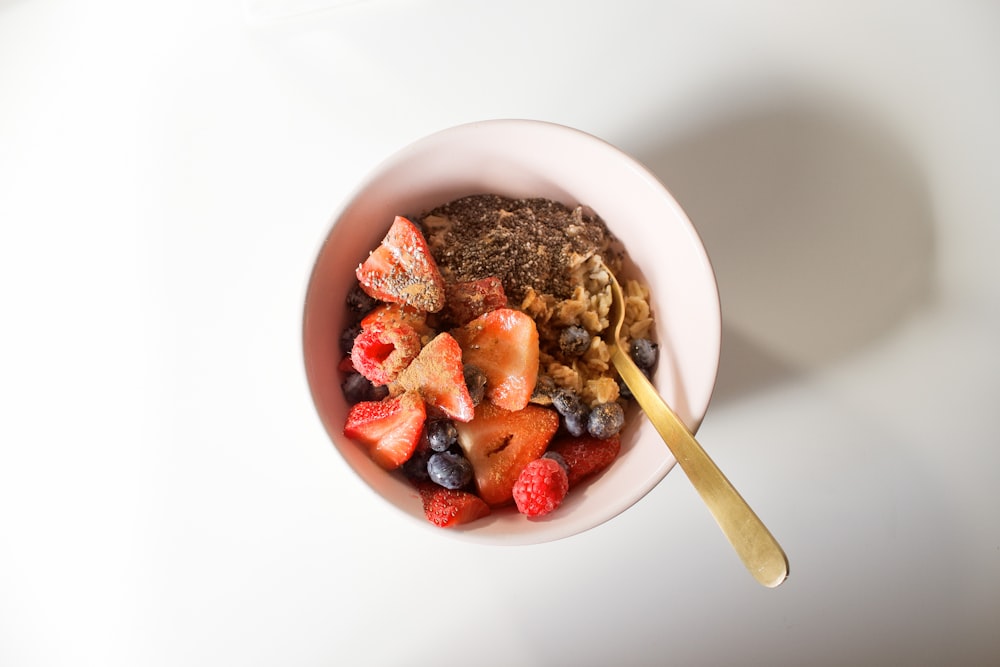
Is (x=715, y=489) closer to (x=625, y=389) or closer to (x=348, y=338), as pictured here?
(x=625, y=389)

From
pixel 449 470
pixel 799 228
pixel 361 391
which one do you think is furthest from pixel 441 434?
pixel 799 228

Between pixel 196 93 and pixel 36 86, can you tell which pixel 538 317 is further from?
pixel 36 86

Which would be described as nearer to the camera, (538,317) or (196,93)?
(538,317)

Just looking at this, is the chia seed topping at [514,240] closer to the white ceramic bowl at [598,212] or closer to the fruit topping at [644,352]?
the white ceramic bowl at [598,212]

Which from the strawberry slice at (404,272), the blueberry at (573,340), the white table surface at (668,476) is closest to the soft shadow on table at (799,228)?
the white table surface at (668,476)

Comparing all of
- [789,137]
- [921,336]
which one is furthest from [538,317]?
[921,336]
